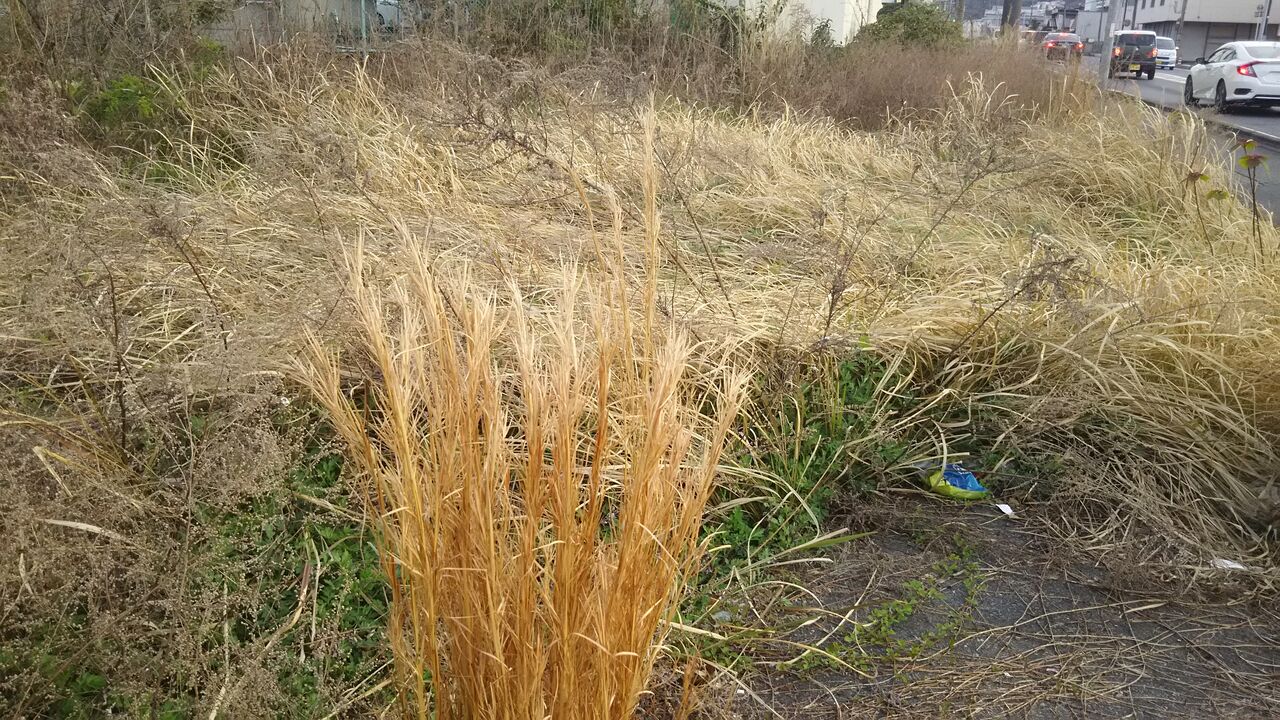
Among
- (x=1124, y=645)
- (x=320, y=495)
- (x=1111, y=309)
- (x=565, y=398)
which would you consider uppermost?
(x=565, y=398)

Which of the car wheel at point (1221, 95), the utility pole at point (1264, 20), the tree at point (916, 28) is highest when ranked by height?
the utility pole at point (1264, 20)

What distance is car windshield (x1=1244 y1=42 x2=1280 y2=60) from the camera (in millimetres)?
20312

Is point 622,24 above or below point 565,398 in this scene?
above

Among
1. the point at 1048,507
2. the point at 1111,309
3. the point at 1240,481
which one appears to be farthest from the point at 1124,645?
the point at 1111,309

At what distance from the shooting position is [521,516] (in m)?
1.45

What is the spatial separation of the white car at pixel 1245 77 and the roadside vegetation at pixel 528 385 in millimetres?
16680

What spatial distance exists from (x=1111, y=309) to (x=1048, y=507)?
3.11ft

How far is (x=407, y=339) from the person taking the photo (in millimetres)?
1347

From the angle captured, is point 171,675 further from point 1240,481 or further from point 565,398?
point 1240,481

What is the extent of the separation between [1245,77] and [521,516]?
76.8 ft

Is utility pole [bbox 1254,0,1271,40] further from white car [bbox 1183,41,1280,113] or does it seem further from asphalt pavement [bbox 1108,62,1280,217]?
white car [bbox 1183,41,1280,113]

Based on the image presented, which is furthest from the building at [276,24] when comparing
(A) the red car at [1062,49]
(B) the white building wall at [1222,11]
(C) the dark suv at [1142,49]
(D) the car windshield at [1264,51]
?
(B) the white building wall at [1222,11]

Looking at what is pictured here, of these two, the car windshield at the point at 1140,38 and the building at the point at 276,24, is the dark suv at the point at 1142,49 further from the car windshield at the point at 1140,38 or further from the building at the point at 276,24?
the building at the point at 276,24

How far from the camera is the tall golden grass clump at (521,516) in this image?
51.4 inches
